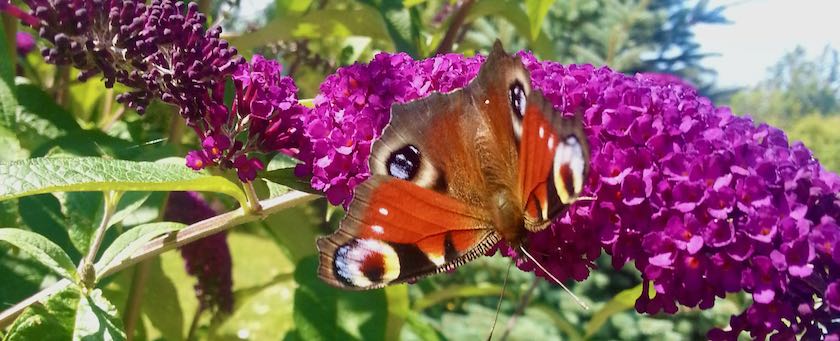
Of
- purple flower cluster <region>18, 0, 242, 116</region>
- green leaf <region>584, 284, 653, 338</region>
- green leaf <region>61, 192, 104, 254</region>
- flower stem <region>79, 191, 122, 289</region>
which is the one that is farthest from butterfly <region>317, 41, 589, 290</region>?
green leaf <region>584, 284, 653, 338</region>

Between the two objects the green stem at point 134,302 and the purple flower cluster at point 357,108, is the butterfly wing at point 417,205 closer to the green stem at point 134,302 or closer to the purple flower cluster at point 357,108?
the purple flower cluster at point 357,108

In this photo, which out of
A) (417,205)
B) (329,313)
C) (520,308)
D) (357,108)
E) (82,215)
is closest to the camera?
(417,205)

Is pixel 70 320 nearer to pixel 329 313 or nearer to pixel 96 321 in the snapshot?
pixel 96 321

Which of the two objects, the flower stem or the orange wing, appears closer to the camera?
the orange wing

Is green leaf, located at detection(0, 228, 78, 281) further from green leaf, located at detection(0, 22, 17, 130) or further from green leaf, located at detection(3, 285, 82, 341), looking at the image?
green leaf, located at detection(0, 22, 17, 130)

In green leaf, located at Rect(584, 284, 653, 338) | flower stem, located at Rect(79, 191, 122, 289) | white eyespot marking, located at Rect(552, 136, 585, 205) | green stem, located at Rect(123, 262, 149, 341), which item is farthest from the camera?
green leaf, located at Rect(584, 284, 653, 338)

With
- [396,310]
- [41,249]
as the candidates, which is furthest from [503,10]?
[41,249]

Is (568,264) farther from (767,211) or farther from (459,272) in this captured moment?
(459,272)
